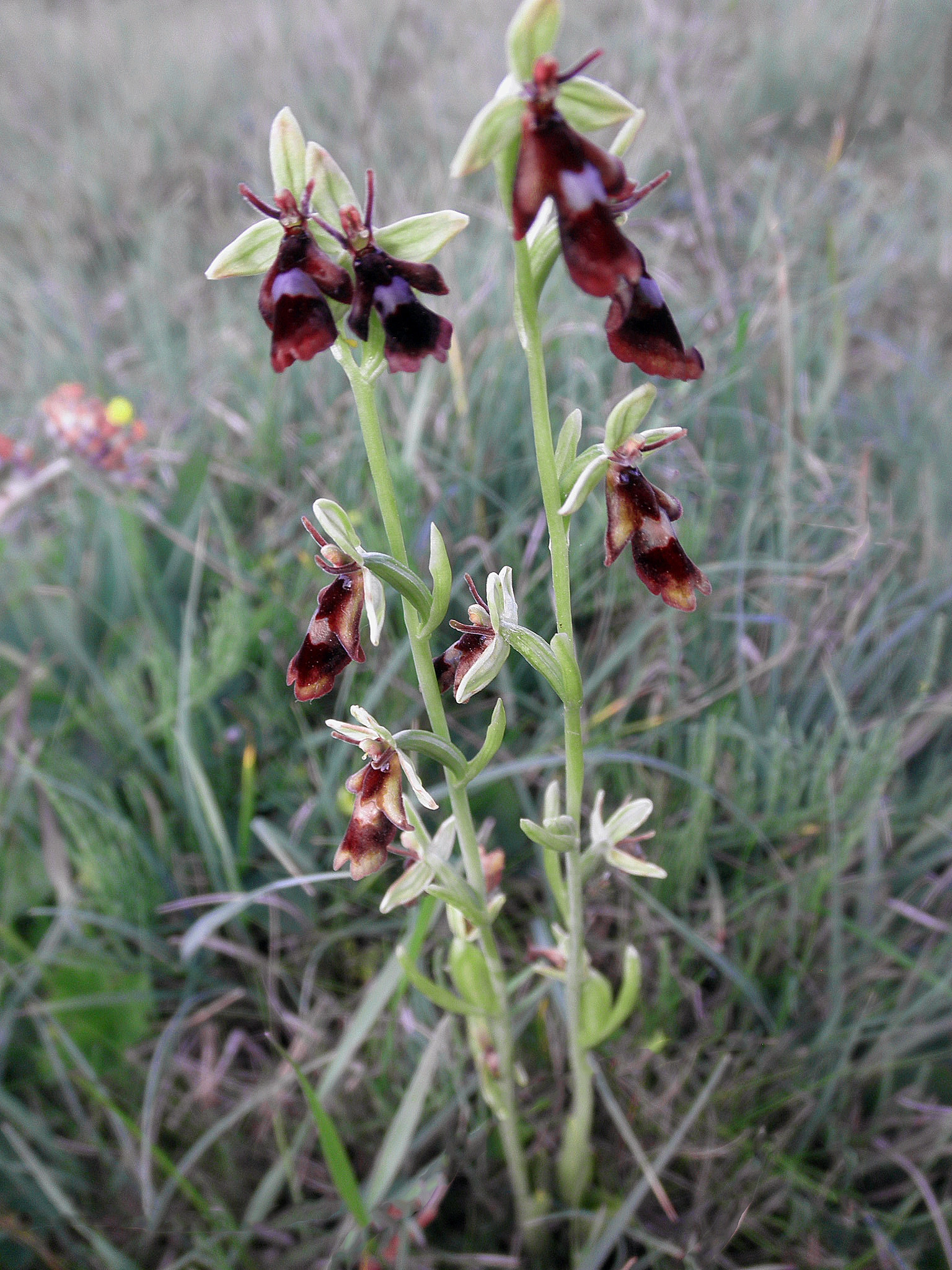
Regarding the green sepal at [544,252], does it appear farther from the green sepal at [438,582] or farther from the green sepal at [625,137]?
the green sepal at [438,582]

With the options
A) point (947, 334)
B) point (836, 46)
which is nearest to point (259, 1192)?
point (947, 334)

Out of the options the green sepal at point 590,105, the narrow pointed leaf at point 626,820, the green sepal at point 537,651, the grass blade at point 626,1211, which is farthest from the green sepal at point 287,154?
the grass blade at point 626,1211

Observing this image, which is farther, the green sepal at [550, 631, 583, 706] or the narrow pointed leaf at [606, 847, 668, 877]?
the narrow pointed leaf at [606, 847, 668, 877]

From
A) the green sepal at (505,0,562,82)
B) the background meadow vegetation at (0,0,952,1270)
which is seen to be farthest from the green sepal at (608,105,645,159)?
the background meadow vegetation at (0,0,952,1270)

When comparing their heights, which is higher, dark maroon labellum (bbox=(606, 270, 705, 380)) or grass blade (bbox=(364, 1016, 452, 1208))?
dark maroon labellum (bbox=(606, 270, 705, 380))

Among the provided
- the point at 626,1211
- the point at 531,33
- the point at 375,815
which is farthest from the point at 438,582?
the point at 626,1211

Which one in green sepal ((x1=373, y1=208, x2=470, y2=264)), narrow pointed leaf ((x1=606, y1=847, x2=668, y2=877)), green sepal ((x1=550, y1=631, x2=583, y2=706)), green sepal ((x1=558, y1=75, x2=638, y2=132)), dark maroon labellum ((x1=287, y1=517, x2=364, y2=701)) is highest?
green sepal ((x1=558, y1=75, x2=638, y2=132))

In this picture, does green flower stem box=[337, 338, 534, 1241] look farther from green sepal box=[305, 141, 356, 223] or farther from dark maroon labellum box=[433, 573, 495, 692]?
green sepal box=[305, 141, 356, 223]

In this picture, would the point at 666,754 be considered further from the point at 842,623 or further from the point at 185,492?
the point at 185,492

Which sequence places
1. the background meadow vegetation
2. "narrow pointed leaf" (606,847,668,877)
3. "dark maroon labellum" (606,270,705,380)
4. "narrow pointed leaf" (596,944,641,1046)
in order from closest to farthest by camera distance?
"dark maroon labellum" (606,270,705,380) < "narrow pointed leaf" (606,847,668,877) < "narrow pointed leaf" (596,944,641,1046) < the background meadow vegetation
